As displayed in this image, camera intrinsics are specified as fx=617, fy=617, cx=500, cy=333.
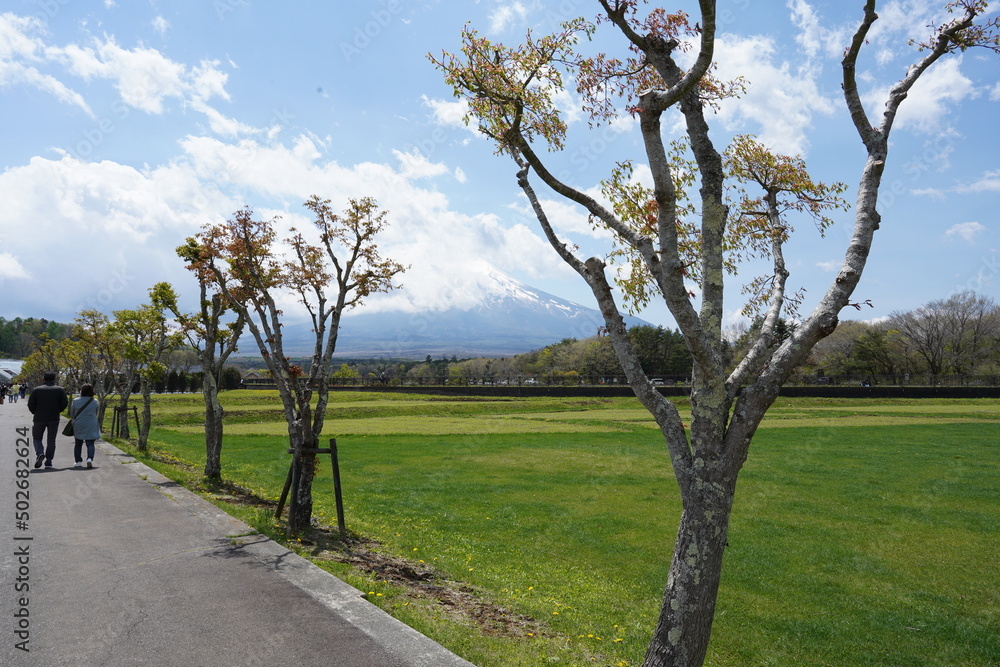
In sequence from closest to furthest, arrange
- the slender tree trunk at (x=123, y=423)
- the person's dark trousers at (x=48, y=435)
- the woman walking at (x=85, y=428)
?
1. the person's dark trousers at (x=48, y=435)
2. the woman walking at (x=85, y=428)
3. the slender tree trunk at (x=123, y=423)

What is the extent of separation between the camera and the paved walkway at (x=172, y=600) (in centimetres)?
473

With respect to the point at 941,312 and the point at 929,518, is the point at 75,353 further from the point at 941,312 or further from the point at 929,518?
the point at 941,312

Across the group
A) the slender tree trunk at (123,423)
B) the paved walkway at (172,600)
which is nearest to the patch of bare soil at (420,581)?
the paved walkway at (172,600)

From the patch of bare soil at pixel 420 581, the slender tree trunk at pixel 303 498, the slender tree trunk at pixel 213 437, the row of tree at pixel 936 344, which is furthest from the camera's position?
the row of tree at pixel 936 344

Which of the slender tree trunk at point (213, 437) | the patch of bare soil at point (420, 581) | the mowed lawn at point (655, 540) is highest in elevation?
the slender tree trunk at point (213, 437)

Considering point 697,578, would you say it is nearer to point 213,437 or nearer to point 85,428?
point 213,437

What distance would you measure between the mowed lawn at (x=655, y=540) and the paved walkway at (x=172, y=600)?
1.95 ft

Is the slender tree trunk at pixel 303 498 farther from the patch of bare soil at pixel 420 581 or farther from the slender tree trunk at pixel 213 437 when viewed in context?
the slender tree trunk at pixel 213 437

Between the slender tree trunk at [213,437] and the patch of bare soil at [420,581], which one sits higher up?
the slender tree trunk at [213,437]

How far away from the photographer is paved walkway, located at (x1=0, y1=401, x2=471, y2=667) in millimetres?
4734

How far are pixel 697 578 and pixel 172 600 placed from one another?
4.76 meters

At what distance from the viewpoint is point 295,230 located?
10781 millimetres

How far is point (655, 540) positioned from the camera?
10047 mm

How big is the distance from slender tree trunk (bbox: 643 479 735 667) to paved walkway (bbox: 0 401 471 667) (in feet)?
5.35
